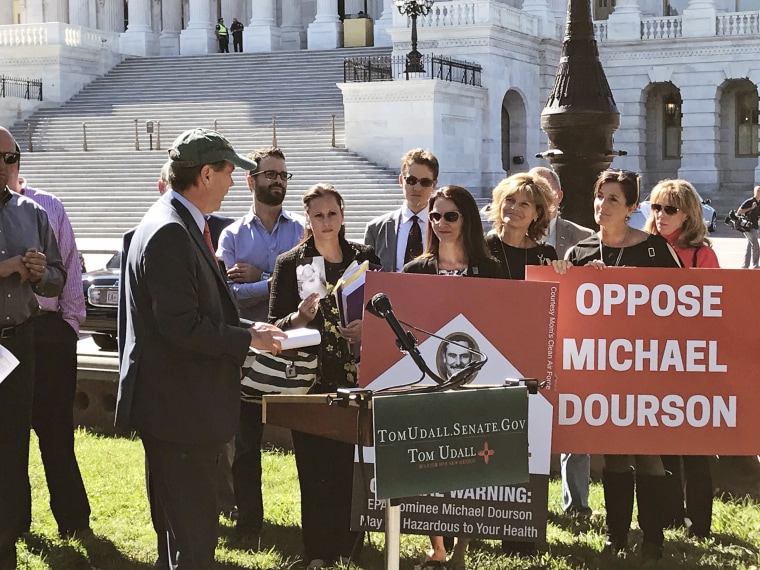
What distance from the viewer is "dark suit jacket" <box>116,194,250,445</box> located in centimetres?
491

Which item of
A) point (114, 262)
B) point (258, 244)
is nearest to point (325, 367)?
point (258, 244)

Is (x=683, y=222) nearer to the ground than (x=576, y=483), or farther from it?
farther from it

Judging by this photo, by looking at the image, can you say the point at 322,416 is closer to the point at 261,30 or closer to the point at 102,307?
the point at 102,307

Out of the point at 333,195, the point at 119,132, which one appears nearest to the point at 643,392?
the point at 333,195

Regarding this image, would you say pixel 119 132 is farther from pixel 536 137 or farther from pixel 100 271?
pixel 100 271

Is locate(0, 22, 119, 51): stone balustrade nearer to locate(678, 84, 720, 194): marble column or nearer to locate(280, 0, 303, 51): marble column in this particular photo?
locate(280, 0, 303, 51): marble column

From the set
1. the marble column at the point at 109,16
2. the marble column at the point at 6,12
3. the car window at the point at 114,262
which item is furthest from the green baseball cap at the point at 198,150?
the marble column at the point at 6,12

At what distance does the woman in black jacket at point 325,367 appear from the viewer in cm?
641

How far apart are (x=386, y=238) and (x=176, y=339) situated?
3069 millimetres

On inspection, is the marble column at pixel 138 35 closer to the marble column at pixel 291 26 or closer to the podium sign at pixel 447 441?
the marble column at pixel 291 26

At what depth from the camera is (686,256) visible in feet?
23.8

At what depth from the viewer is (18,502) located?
21.0 feet

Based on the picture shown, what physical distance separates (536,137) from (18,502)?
1404 inches

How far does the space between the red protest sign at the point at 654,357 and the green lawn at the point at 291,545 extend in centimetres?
66
